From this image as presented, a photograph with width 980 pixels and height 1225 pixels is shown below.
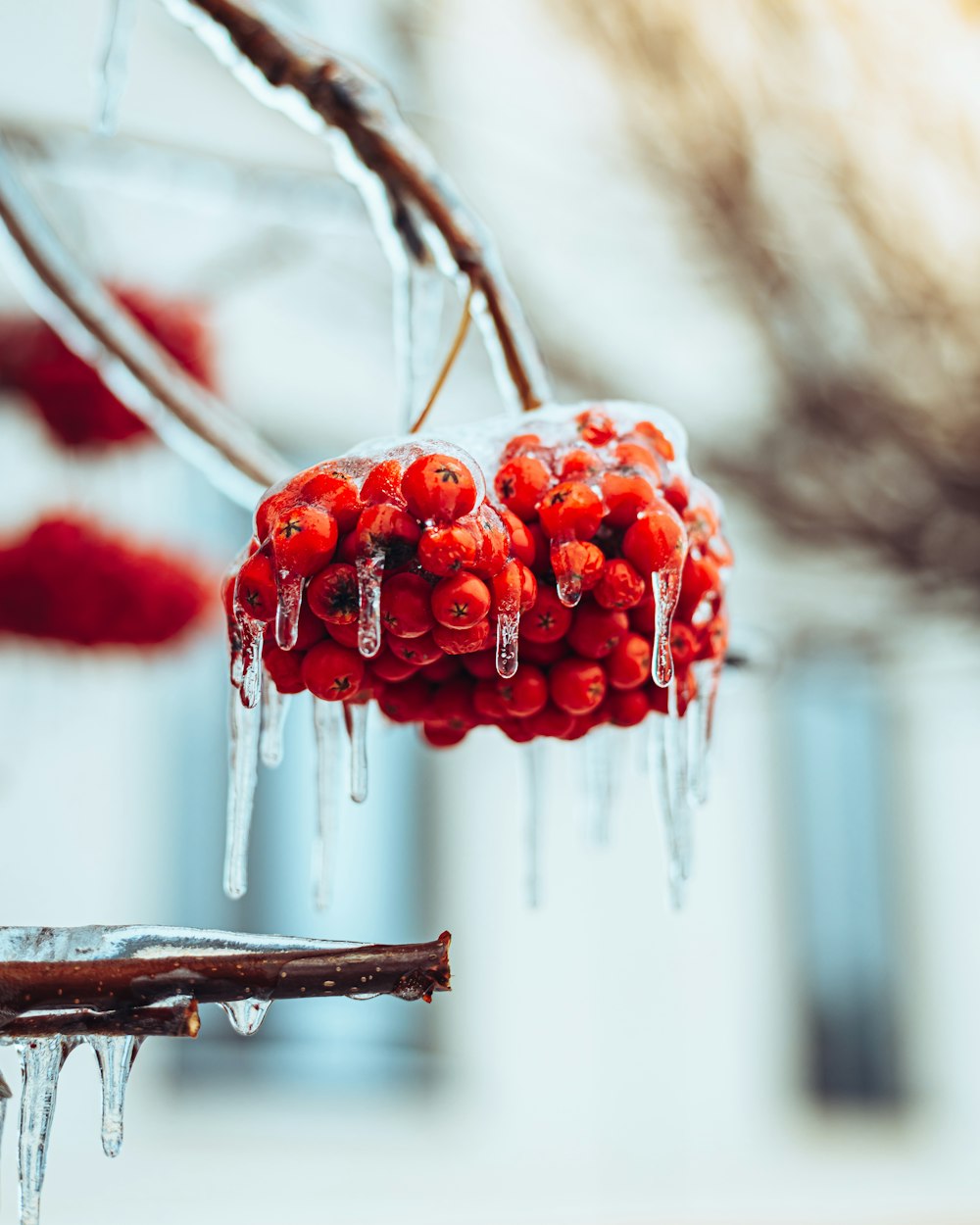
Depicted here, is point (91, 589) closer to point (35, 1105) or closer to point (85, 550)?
point (85, 550)

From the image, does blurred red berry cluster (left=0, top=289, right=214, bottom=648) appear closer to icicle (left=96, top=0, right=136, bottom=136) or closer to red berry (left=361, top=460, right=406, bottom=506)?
icicle (left=96, top=0, right=136, bottom=136)

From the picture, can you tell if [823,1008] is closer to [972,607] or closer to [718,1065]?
[718,1065]

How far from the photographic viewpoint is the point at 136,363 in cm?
61

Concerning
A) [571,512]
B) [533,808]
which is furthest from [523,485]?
[533,808]

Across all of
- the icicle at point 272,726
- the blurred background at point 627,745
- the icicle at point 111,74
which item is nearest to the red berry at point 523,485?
the icicle at point 272,726

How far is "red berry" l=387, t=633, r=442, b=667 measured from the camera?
371 mm

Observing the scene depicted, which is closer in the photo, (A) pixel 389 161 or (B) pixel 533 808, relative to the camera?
(A) pixel 389 161

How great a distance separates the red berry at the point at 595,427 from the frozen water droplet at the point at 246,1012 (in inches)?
7.5

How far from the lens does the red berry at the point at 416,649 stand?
0.37m

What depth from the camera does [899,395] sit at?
1.39 meters

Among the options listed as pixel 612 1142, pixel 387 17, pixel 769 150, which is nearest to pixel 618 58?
pixel 769 150

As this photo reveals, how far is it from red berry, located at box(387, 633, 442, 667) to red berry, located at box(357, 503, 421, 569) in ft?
0.08

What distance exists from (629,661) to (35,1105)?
0.65 ft

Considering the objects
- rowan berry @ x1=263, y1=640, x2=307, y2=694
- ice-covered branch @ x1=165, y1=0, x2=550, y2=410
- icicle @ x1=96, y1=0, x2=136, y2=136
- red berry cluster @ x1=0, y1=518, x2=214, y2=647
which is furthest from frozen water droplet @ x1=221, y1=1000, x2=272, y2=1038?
red berry cluster @ x1=0, y1=518, x2=214, y2=647
